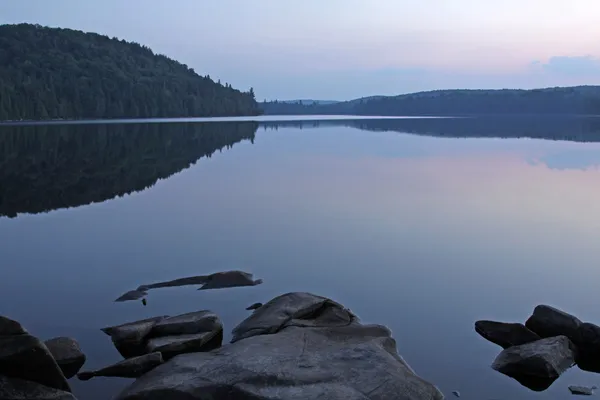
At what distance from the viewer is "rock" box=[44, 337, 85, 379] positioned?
8703 millimetres

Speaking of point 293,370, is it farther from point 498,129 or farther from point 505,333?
point 498,129

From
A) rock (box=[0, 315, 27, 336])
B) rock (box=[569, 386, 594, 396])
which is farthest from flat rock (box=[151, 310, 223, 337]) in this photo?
rock (box=[569, 386, 594, 396])

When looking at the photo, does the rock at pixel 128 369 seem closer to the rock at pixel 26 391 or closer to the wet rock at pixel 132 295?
the rock at pixel 26 391

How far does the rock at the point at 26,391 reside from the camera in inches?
287

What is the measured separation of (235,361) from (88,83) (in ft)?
487

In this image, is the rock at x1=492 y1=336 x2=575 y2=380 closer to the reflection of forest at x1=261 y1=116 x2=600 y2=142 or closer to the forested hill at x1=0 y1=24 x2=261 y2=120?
the reflection of forest at x1=261 y1=116 x2=600 y2=142

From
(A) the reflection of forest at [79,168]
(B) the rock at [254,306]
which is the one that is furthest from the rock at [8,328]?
(A) the reflection of forest at [79,168]

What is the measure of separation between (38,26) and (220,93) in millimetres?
58572

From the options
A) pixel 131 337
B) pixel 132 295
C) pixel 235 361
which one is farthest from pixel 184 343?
pixel 132 295

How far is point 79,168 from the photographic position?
36.3m

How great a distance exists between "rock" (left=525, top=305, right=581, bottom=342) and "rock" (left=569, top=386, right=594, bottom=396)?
56.0 inches

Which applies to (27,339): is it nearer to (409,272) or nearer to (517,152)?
(409,272)

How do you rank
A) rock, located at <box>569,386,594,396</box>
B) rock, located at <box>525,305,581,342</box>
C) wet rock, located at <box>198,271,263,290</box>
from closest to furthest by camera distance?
rock, located at <box>569,386,594,396</box>
rock, located at <box>525,305,581,342</box>
wet rock, located at <box>198,271,263,290</box>

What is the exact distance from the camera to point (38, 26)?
629ft
